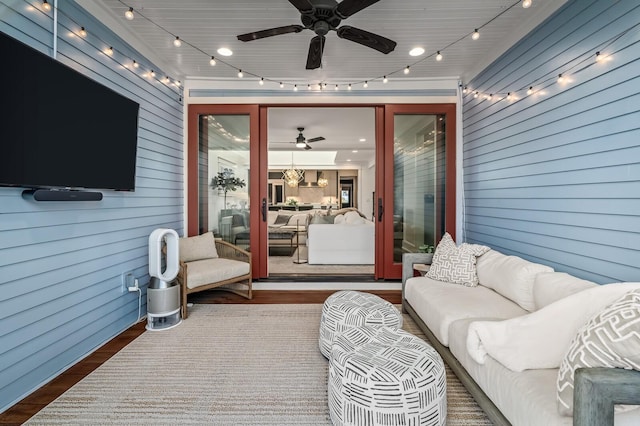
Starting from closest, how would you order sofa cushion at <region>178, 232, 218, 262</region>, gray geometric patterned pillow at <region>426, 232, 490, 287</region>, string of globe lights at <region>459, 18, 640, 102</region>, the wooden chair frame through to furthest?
string of globe lights at <region>459, 18, 640, 102</region>
gray geometric patterned pillow at <region>426, 232, 490, 287</region>
the wooden chair frame
sofa cushion at <region>178, 232, 218, 262</region>

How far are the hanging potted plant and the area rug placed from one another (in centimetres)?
210

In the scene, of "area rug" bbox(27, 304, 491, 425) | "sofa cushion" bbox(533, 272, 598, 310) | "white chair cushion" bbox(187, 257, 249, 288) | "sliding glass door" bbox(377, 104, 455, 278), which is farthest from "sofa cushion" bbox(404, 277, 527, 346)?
"white chair cushion" bbox(187, 257, 249, 288)

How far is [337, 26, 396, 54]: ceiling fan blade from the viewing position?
2451 millimetres

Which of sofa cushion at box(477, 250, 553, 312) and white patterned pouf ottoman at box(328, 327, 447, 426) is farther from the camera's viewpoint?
sofa cushion at box(477, 250, 553, 312)

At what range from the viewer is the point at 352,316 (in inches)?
92.2

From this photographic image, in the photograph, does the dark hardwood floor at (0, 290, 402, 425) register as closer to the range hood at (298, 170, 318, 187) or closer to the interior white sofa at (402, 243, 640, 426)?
the interior white sofa at (402, 243, 640, 426)

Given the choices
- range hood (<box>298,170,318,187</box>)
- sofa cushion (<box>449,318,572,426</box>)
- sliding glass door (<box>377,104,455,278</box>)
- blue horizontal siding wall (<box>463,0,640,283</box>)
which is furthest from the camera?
range hood (<box>298,170,318,187</box>)

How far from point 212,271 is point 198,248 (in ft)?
2.00

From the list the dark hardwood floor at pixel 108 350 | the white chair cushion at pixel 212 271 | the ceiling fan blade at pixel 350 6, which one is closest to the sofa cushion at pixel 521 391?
the dark hardwood floor at pixel 108 350

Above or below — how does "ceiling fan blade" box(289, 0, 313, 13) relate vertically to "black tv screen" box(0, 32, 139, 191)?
above

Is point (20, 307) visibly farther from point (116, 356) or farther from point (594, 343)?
point (594, 343)

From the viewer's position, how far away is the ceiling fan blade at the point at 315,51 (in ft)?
8.50

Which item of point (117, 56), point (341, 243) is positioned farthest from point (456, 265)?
point (117, 56)

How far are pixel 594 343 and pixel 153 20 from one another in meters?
3.94
